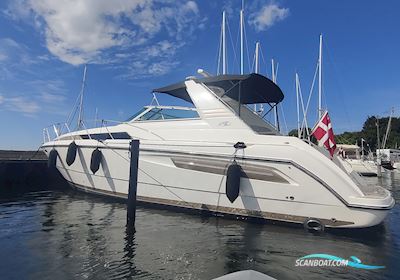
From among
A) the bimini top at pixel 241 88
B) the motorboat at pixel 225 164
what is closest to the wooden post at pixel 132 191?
the motorboat at pixel 225 164

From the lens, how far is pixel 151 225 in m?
8.79

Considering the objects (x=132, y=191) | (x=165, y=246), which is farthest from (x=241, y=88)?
(x=165, y=246)

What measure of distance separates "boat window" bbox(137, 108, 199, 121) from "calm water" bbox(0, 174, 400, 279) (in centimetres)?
333

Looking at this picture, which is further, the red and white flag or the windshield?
the windshield

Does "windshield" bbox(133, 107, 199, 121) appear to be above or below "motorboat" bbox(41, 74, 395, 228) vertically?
above

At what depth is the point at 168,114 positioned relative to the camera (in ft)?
38.2

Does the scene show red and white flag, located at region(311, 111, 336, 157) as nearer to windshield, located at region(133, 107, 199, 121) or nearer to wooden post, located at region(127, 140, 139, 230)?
windshield, located at region(133, 107, 199, 121)

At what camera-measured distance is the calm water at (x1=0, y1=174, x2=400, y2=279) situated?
575 centimetres

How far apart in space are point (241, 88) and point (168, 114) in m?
2.77

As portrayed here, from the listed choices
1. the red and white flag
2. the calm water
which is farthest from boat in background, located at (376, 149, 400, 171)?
the red and white flag

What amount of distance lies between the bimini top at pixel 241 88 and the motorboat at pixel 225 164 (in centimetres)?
A: 4

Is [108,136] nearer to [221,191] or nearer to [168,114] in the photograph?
[168,114]

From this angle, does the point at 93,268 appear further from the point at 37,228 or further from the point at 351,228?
the point at 351,228

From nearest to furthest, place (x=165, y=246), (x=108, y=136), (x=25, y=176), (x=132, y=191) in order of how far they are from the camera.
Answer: (x=165, y=246) → (x=132, y=191) → (x=108, y=136) → (x=25, y=176)
